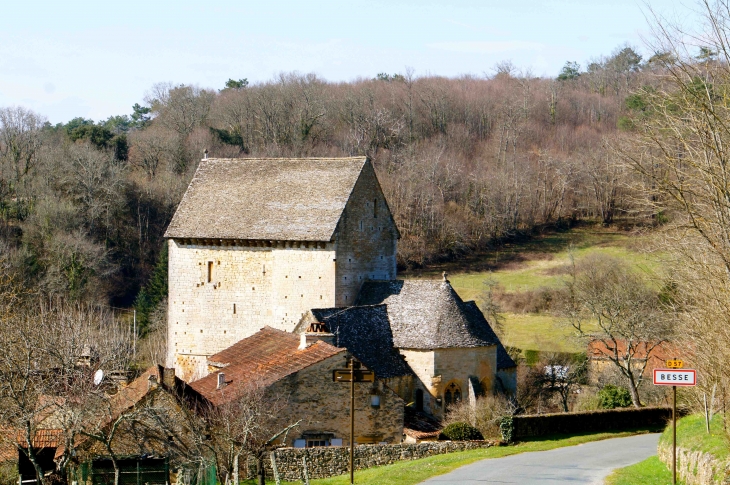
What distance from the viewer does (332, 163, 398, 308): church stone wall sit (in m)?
40.7

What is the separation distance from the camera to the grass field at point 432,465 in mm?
23712

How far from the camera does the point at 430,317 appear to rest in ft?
124

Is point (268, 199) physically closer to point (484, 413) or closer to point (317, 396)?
point (484, 413)

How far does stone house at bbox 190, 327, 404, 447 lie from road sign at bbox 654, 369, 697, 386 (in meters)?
11.6

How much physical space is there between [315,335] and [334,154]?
5555 cm

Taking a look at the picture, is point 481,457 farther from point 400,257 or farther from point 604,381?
point 400,257

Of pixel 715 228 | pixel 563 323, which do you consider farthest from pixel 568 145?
pixel 715 228

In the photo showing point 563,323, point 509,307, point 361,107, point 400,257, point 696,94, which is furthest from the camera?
point 361,107

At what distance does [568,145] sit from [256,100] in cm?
3057

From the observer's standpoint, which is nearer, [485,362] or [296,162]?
[485,362]

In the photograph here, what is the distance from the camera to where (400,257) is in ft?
243

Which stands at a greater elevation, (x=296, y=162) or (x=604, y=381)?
(x=296, y=162)

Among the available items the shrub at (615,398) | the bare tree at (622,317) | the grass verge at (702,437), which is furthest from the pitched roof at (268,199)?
the grass verge at (702,437)

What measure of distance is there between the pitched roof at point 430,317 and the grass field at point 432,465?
20.7ft
